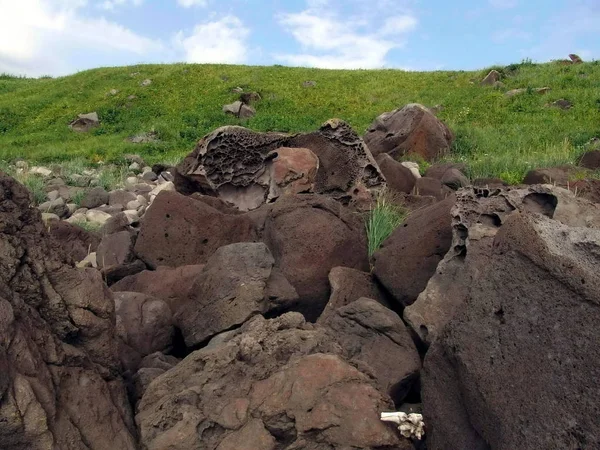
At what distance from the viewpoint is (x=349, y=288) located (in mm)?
4301

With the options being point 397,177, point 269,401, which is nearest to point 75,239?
point 397,177

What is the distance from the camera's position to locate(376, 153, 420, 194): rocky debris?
8227 mm

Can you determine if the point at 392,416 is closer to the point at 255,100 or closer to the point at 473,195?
the point at 473,195

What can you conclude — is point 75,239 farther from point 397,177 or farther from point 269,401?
point 269,401

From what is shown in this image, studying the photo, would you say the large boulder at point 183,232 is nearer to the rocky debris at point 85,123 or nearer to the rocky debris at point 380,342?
the rocky debris at point 380,342

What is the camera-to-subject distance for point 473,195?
176 inches

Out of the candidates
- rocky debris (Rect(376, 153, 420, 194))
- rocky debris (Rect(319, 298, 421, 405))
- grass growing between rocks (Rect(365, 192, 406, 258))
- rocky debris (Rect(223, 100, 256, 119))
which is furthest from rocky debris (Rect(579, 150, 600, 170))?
rocky debris (Rect(223, 100, 256, 119))

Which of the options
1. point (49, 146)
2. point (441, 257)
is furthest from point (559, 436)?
point (49, 146)

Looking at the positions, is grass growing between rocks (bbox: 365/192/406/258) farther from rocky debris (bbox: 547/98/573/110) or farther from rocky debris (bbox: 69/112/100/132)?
rocky debris (bbox: 69/112/100/132)

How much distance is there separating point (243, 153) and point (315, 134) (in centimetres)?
86

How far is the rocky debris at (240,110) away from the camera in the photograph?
68.8 feet

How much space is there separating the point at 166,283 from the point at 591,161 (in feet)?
22.4

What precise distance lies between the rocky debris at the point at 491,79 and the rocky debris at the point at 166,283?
18497 mm

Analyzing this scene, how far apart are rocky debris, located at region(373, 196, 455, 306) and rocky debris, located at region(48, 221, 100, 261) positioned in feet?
9.11
